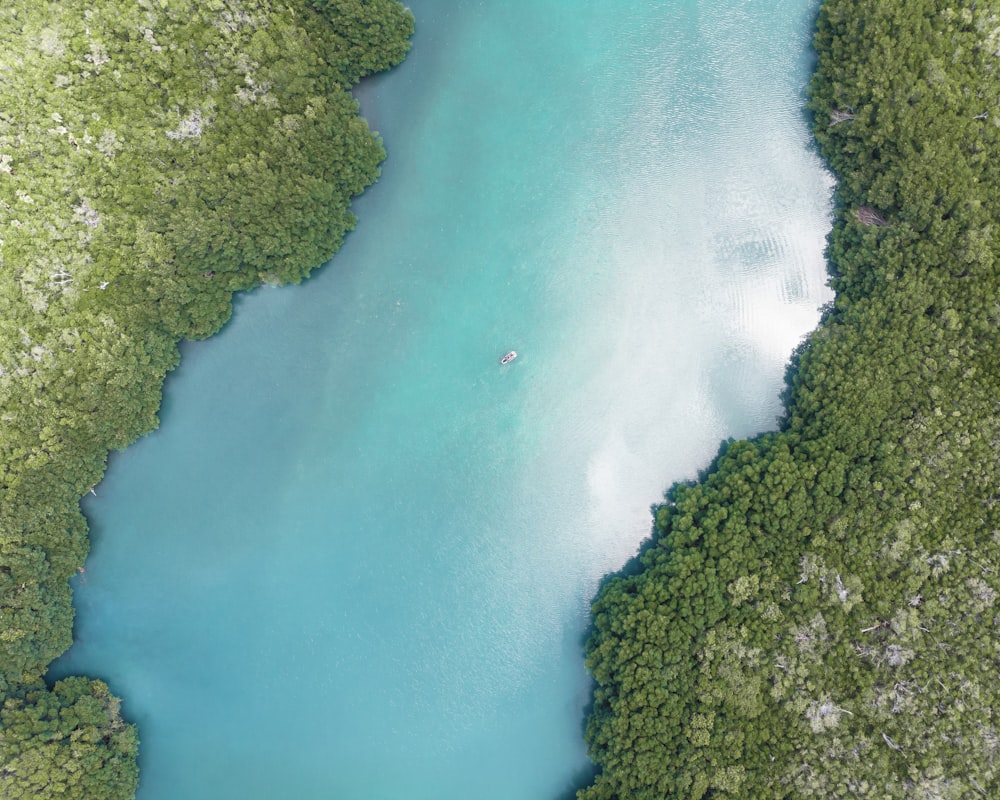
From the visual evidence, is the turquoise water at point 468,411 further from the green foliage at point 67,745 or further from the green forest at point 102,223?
the green forest at point 102,223

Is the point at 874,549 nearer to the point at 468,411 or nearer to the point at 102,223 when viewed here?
the point at 468,411

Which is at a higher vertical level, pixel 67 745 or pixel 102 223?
pixel 102 223

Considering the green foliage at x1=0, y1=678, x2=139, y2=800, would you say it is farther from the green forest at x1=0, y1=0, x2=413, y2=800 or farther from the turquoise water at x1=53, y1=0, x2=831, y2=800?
the turquoise water at x1=53, y1=0, x2=831, y2=800

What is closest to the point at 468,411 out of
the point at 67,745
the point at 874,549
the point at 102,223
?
the point at 102,223

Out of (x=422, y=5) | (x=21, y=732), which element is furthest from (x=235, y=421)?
(x=422, y=5)

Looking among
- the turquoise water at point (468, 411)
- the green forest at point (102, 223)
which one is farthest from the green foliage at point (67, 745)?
the turquoise water at point (468, 411)

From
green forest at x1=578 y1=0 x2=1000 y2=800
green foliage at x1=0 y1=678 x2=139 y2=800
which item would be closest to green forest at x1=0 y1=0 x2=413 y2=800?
green foliage at x1=0 y1=678 x2=139 y2=800
